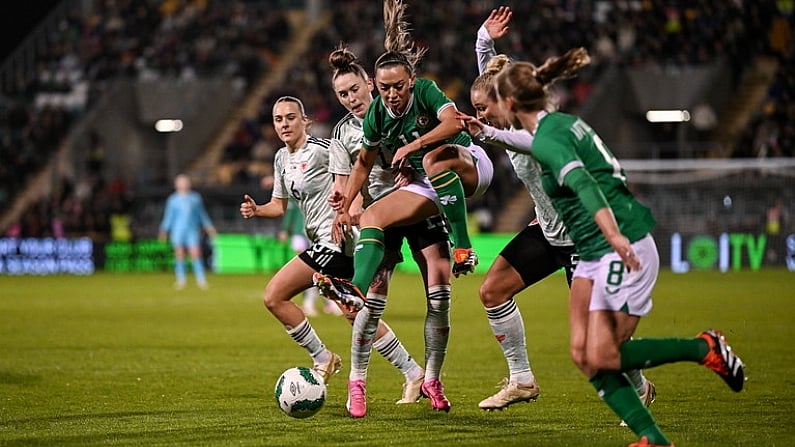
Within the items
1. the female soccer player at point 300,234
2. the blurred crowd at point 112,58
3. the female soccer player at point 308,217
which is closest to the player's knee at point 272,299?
the female soccer player at point 308,217

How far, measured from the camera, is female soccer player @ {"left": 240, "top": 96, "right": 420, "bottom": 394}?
8.52 meters

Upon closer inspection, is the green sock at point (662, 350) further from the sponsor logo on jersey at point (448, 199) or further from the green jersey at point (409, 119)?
the green jersey at point (409, 119)

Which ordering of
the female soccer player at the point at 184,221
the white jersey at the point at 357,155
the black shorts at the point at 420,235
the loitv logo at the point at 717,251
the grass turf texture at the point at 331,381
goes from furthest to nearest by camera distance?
the loitv logo at the point at 717,251 → the female soccer player at the point at 184,221 → the white jersey at the point at 357,155 → the black shorts at the point at 420,235 → the grass turf texture at the point at 331,381

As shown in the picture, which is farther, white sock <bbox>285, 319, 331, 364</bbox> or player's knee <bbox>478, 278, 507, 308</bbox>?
white sock <bbox>285, 319, 331, 364</bbox>

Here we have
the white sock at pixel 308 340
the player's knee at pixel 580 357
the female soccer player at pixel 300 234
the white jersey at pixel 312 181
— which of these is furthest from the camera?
the female soccer player at pixel 300 234

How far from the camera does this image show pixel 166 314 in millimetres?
17125

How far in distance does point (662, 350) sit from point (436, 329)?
2.38m

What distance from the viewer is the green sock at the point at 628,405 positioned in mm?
6059

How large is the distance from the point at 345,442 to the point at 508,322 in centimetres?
163

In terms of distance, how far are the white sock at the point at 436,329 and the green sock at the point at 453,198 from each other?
52cm

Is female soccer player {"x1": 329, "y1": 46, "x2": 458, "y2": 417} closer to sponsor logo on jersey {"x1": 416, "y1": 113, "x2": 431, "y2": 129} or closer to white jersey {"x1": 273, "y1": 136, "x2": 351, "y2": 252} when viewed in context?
white jersey {"x1": 273, "y1": 136, "x2": 351, "y2": 252}

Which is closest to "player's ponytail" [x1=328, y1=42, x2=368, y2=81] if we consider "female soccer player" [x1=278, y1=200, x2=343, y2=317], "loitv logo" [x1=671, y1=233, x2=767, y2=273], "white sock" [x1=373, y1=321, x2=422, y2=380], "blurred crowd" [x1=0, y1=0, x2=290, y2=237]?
"white sock" [x1=373, y1=321, x2=422, y2=380]

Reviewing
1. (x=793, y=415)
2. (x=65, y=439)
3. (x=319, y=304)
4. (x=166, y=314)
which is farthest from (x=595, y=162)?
(x=319, y=304)

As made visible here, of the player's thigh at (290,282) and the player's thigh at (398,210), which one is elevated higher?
the player's thigh at (398,210)
